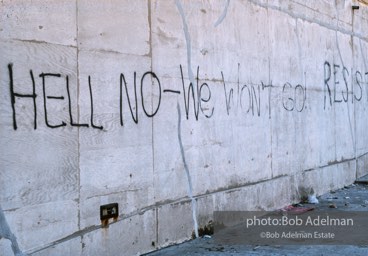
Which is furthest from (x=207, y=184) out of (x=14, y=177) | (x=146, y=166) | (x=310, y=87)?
(x=310, y=87)

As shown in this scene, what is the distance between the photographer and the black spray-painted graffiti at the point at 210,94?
4.71 meters

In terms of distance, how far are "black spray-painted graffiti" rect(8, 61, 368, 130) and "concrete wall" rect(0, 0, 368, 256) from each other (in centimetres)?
2

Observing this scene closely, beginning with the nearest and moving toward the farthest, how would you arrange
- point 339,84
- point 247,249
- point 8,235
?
point 8,235 < point 247,249 < point 339,84

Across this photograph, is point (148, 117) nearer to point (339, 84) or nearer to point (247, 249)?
point (247, 249)

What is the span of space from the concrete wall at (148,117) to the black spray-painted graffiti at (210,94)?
0.02 m

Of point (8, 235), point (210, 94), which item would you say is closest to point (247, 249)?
point (210, 94)

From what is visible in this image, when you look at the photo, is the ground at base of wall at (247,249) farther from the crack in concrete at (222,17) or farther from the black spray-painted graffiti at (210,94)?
the crack in concrete at (222,17)

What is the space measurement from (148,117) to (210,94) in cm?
122

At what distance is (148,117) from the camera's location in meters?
5.74

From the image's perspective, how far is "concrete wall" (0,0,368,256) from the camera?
450 centimetres

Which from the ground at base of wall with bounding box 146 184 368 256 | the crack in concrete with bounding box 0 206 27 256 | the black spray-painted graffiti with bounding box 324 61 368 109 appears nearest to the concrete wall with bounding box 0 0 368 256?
the crack in concrete with bounding box 0 206 27 256

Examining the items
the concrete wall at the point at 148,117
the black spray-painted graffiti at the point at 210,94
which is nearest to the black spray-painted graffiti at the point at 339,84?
the black spray-painted graffiti at the point at 210,94

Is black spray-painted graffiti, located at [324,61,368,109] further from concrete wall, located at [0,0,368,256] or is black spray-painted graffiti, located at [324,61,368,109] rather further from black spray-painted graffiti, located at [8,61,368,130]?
concrete wall, located at [0,0,368,256]

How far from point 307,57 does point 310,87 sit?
481mm
